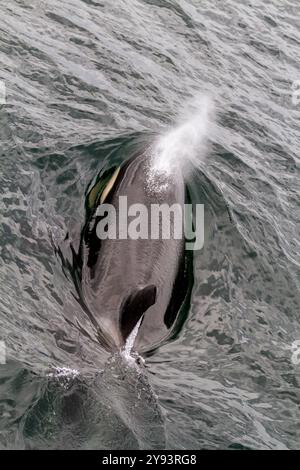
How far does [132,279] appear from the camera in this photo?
8000mm

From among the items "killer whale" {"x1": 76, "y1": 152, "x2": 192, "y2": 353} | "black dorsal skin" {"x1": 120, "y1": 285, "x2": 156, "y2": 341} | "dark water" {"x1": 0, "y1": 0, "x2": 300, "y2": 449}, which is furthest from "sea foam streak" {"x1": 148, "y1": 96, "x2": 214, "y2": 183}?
"black dorsal skin" {"x1": 120, "y1": 285, "x2": 156, "y2": 341}

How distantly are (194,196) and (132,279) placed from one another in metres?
2.67

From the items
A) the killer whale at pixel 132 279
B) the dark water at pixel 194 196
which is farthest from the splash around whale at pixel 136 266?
the dark water at pixel 194 196

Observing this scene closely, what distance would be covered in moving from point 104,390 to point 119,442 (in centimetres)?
61

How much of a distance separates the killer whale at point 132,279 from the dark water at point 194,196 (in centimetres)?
19

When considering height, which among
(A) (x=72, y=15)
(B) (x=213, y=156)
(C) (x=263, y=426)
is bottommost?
(C) (x=263, y=426)

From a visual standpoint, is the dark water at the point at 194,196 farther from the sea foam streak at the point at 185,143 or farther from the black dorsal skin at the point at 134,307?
the black dorsal skin at the point at 134,307

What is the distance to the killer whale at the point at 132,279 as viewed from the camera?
25.0 ft

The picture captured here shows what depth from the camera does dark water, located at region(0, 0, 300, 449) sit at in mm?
6672

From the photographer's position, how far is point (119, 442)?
6211 mm

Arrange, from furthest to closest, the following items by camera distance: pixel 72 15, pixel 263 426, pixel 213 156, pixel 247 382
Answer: pixel 72 15 → pixel 213 156 → pixel 247 382 → pixel 263 426

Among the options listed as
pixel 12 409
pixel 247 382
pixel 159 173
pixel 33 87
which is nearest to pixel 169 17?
pixel 33 87

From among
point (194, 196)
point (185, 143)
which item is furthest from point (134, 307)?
point (185, 143)
